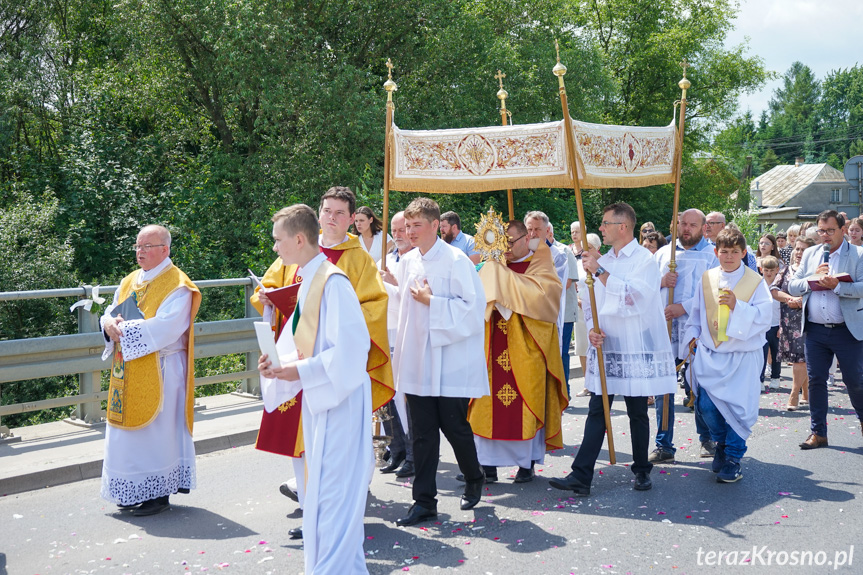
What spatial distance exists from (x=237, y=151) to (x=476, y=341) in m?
16.3

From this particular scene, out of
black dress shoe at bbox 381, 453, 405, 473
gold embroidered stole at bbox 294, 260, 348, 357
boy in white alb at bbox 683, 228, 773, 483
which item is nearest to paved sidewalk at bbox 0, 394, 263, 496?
black dress shoe at bbox 381, 453, 405, 473

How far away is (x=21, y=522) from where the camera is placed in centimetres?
561

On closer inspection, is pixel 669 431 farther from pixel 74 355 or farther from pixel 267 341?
pixel 74 355

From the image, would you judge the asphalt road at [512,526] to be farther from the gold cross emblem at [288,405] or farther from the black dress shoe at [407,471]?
the gold cross emblem at [288,405]

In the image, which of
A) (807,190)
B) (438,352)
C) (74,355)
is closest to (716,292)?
(438,352)

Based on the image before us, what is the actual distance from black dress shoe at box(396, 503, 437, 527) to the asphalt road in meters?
0.06

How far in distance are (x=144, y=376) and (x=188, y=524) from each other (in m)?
1.06

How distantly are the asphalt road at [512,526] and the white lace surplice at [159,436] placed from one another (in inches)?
7.9

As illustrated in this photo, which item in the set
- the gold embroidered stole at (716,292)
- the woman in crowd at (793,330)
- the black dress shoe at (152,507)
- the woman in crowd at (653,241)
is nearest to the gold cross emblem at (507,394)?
the gold embroidered stole at (716,292)

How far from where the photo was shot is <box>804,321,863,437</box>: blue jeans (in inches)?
286

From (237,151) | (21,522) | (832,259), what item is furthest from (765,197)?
(21,522)

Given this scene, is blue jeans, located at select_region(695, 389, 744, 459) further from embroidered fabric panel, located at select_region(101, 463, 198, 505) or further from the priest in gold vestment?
embroidered fabric panel, located at select_region(101, 463, 198, 505)

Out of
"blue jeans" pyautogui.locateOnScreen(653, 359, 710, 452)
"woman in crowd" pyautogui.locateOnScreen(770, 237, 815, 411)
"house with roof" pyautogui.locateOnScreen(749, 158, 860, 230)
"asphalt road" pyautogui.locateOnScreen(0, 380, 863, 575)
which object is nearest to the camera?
"asphalt road" pyautogui.locateOnScreen(0, 380, 863, 575)

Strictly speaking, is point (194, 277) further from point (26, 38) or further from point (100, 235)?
point (26, 38)
